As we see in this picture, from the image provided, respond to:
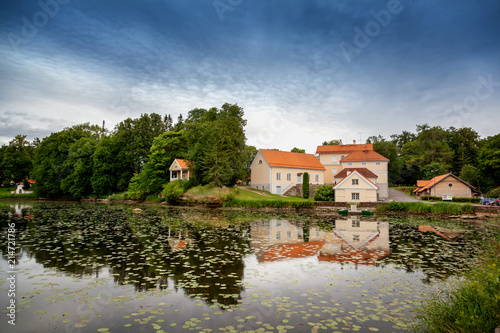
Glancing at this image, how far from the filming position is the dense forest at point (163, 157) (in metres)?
48.4

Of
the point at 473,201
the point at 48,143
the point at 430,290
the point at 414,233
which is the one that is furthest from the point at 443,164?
the point at 48,143

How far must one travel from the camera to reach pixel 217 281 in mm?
8914

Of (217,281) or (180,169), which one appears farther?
(180,169)

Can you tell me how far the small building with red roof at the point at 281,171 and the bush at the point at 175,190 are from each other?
1373 cm

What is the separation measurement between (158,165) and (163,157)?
1.87 m

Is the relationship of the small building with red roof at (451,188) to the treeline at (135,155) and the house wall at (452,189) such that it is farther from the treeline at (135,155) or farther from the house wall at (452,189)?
the treeline at (135,155)

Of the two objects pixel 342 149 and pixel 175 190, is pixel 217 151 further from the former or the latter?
pixel 342 149

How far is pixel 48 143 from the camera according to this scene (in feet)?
203

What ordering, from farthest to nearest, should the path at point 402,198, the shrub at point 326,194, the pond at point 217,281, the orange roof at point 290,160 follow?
the orange roof at point 290,160 → the path at point 402,198 → the shrub at point 326,194 → the pond at point 217,281

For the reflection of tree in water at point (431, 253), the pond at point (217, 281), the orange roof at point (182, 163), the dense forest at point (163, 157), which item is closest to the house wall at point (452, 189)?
the dense forest at point (163, 157)

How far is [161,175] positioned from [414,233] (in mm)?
44078

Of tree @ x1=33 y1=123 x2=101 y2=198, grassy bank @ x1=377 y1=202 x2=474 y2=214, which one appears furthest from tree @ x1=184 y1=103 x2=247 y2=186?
tree @ x1=33 y1=123 x2=101 y2=198

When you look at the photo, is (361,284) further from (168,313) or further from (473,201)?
(473,201)

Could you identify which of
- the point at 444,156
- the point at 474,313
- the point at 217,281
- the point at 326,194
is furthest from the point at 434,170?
the point at 474,313
